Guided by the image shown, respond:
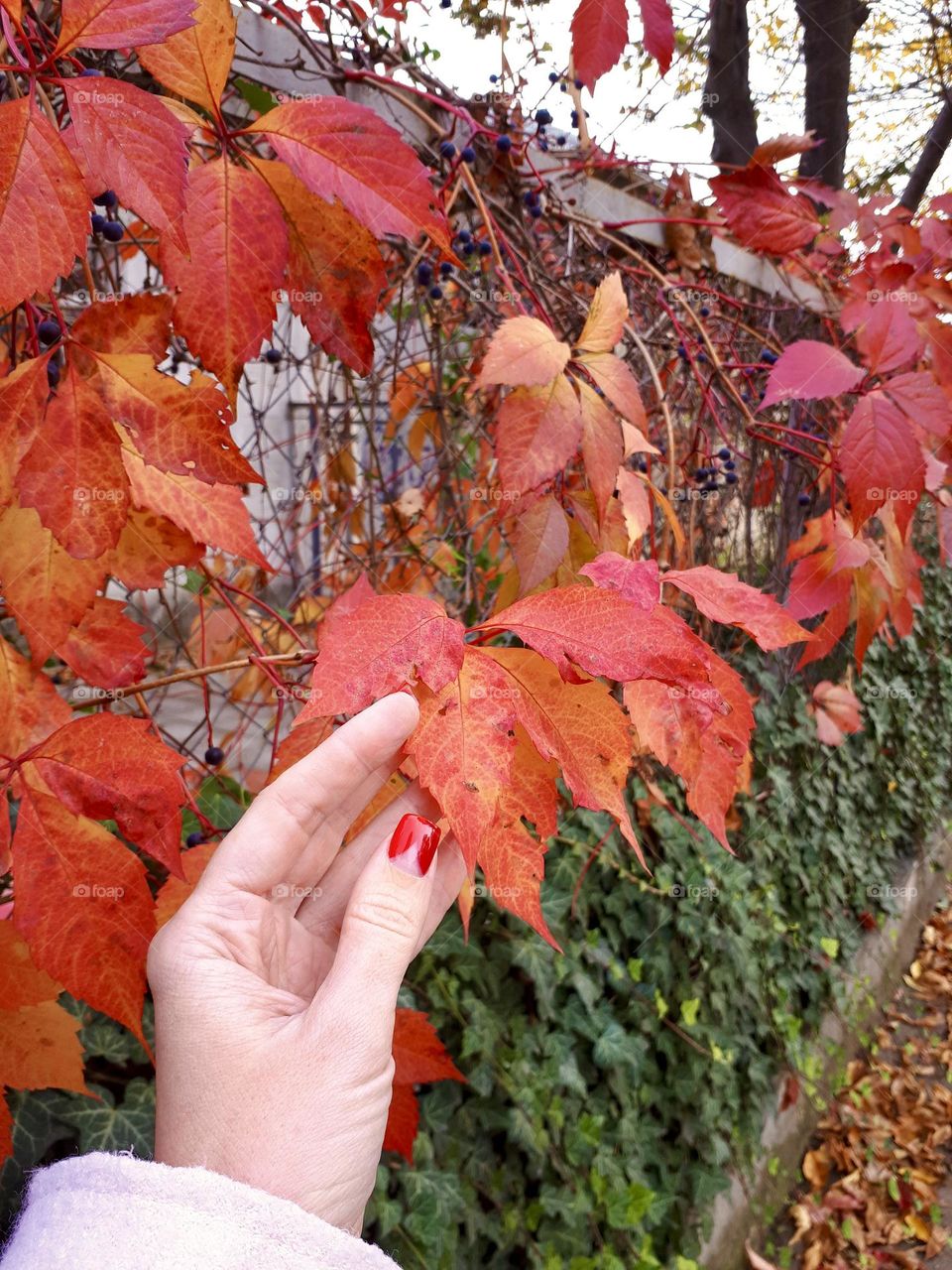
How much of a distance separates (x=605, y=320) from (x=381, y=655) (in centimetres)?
63

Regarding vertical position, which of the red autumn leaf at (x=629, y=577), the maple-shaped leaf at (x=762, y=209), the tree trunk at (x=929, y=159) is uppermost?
the tree trunk at (x=929, y=159)

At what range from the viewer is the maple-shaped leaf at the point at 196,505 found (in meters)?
0.84

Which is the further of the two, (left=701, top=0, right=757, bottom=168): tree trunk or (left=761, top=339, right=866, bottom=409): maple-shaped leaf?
(left=701, top=0, right=757, bottom=168): tree trunk

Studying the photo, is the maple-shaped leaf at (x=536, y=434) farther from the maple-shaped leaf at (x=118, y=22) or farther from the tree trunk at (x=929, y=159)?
the tree trunk at (x=929, y=159)

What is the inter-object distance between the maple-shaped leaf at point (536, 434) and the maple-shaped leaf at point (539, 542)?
5 centimetres

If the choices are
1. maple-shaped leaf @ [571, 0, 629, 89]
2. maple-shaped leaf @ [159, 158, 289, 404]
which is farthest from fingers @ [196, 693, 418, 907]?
maple-shaped leaf @ [571, 0, 629, 89]

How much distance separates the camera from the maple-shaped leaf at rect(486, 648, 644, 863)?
0.72 m

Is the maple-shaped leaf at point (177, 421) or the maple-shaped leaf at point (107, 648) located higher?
the maple-shaped leaf at point (177, 421)

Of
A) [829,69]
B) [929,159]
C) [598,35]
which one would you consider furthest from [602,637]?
[929,159]

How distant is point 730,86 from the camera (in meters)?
3.48

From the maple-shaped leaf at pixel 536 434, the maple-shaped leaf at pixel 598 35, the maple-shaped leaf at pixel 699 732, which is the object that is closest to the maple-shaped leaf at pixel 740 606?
the maple-shaped leaf at pixel 699 732

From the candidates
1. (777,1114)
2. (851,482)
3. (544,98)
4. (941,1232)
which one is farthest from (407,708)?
(941,1232)

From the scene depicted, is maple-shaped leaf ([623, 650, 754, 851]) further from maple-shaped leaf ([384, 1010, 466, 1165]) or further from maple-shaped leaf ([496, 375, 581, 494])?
maple-shaped leaf ([384, 1010, 466, 1165])

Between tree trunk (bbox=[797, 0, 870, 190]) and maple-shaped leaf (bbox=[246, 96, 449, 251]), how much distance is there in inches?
133
